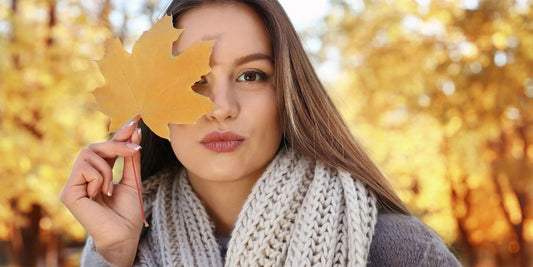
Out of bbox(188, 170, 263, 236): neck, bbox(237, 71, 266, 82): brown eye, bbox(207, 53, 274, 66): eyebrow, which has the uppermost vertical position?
bbox(207, 53, 274, 66): eyebrow

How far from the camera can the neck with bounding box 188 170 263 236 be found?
76.8 inches

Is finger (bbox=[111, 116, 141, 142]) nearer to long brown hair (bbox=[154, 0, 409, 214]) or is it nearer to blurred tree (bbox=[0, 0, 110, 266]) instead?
long brown hair (bbox=[154, 0, 409, 214])

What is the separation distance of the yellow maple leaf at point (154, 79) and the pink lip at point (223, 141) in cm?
16

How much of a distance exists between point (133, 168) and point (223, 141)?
1.12 feet

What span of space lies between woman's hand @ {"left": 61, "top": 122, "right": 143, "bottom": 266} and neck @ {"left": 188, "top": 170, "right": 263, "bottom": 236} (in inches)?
11.8

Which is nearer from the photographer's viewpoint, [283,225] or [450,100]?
[283,225]

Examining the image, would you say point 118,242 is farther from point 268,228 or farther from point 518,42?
point 518,42

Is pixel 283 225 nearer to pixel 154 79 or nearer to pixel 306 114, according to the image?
pixel 306 114

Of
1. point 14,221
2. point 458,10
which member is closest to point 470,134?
point 458,10

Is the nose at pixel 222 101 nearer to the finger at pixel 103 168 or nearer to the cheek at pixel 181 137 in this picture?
the cheek at pixel 181 137

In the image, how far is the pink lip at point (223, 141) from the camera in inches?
66.8

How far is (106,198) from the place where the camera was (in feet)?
5.99

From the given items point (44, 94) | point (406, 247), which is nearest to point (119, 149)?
point (406, 247)

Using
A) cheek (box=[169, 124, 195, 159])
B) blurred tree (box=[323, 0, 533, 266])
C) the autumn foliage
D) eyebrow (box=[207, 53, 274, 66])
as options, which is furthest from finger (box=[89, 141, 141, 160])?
the autumn foliage
